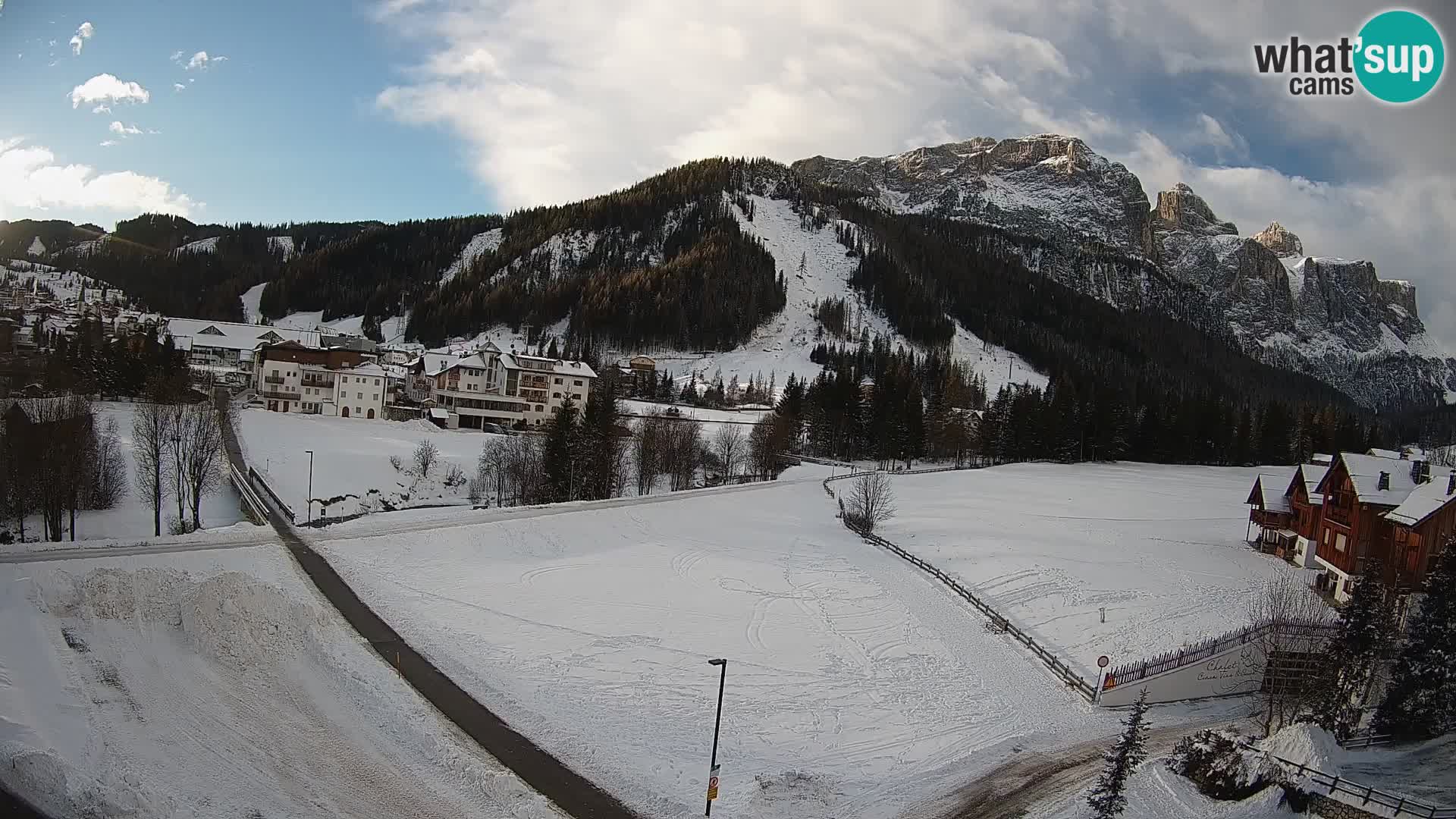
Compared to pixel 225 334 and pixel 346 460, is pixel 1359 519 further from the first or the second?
pixel 225 334

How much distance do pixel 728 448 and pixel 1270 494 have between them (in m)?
46.9

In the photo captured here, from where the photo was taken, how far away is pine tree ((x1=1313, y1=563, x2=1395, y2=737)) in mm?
22203

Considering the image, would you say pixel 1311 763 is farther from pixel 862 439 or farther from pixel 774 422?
pixel 862 439

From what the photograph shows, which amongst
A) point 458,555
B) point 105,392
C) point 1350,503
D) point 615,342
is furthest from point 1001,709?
point 615,342

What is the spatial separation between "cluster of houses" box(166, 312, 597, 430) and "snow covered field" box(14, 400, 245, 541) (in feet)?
97.0

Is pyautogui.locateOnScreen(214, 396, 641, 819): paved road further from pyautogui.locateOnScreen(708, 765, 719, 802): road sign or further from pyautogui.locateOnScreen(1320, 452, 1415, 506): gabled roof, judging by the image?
pyautogui.locateOnScreen(1320, 452, 1415, 506): gabled roof

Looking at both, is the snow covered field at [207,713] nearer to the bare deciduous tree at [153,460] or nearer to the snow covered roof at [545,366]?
the bare deciduous tree at [153,460]

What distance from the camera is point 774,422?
8538 cm

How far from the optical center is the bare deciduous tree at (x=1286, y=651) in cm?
2439

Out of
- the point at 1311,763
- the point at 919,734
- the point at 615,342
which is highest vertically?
the point at 615,342

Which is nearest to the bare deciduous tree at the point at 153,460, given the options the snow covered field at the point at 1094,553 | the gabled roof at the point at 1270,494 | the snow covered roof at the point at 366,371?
the snow covered roof at the point at 366,371

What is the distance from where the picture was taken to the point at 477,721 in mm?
21328

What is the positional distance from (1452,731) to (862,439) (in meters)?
73.9

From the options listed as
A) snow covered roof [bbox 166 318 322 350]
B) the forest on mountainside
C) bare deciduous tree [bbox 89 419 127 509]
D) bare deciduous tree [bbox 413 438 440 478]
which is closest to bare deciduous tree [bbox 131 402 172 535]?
bare deciduous tree [bbox 89 419 127 509]
